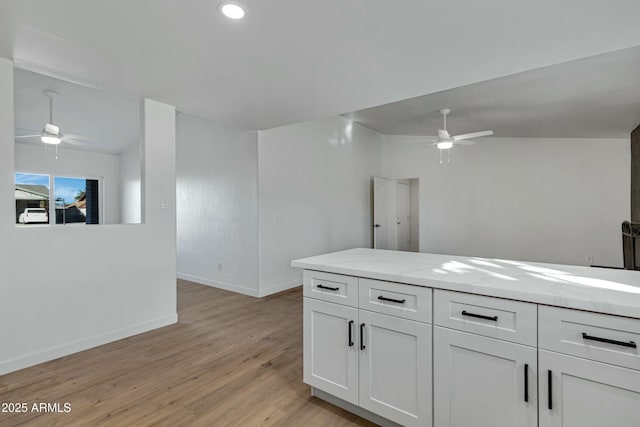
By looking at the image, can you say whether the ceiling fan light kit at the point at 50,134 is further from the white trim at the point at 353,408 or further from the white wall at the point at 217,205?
the white trim at the point at 353,408

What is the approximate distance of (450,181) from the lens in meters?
6.58

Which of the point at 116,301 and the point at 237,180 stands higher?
the point at 237,180

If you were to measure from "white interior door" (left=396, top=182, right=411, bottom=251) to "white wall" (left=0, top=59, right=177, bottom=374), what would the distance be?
17.5 ft

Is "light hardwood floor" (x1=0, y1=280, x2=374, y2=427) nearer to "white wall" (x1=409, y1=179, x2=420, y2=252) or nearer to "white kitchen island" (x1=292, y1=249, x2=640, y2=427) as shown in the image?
"white kitchen island" (x1=292, y1=249, x2=640, y2=427)

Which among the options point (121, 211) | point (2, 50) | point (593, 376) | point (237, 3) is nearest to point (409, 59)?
point (237, 3)

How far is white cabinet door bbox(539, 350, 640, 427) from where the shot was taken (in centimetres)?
110

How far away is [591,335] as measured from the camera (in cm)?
115

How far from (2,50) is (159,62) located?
3.36 ft

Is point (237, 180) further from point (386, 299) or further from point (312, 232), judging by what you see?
point (386, 299)

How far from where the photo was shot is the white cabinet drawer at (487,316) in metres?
1.26

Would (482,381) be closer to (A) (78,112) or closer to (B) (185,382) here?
(B) (185,382)

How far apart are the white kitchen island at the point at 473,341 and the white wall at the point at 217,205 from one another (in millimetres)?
2770

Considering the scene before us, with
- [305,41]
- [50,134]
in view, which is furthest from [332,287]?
[50,134]

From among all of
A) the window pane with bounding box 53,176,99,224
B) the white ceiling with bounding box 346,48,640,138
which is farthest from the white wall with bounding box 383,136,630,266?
the window pane with bounding box 53,176,99,224
